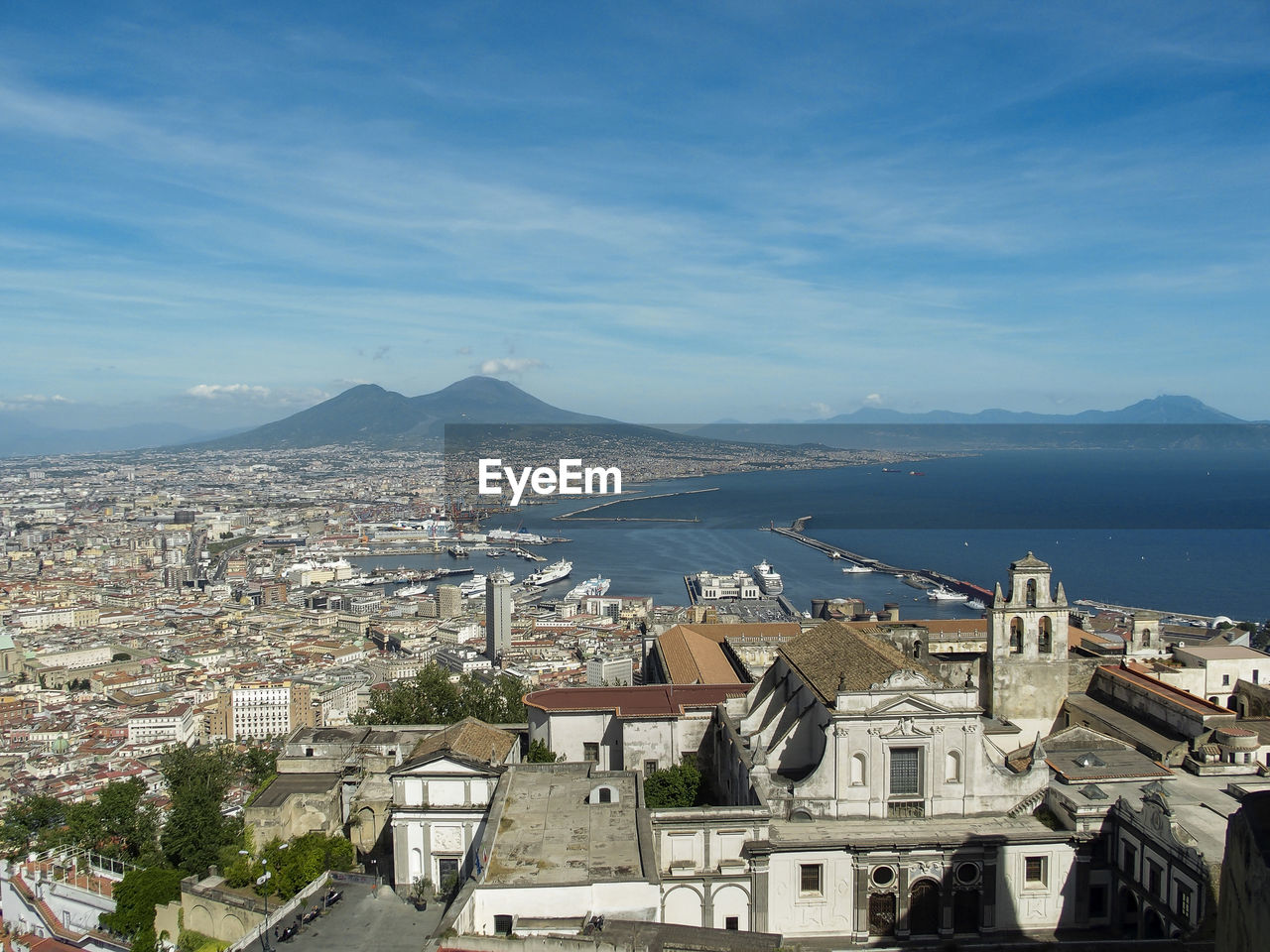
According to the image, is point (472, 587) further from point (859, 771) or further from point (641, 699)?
point (859, 771)

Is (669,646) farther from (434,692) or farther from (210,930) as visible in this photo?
(210,930)

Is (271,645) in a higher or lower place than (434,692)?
lower

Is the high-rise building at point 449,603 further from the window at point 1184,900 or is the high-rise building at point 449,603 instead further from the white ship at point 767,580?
the window at point 1184,900

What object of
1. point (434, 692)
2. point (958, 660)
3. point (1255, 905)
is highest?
point (1255, 905)

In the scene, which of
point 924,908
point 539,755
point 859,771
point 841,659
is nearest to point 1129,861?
point 924,908

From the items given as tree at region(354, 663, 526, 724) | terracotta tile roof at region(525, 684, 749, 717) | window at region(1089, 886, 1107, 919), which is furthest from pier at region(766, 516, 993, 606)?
window at region(1089, 886, 1107, 919)

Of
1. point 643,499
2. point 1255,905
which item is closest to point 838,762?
point 1255,905

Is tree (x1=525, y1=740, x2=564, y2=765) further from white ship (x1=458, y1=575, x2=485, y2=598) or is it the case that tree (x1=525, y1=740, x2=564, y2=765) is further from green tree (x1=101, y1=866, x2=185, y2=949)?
white ship (x1=458, y1=575, x2=485, y2=598)
